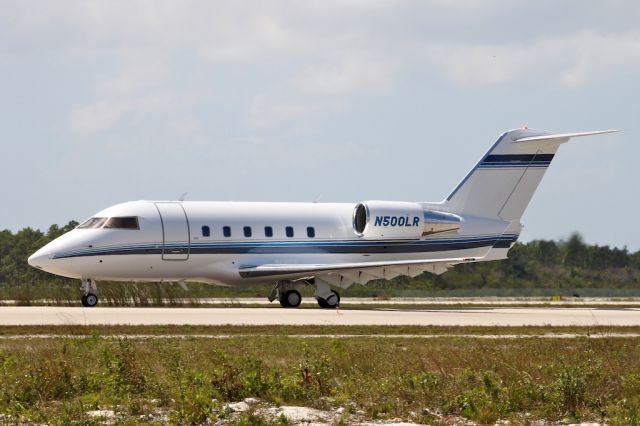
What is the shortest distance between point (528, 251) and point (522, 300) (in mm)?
27205

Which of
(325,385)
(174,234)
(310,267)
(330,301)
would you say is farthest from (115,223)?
(325,385)

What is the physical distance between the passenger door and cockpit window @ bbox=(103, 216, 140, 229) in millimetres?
939

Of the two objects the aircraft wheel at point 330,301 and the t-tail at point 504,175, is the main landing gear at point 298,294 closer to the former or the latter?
the aircraft wheel at point 330,301

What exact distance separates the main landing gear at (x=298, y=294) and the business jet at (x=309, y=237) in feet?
0.15

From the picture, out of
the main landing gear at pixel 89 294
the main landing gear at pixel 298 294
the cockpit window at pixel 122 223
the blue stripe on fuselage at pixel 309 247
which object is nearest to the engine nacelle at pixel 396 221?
the blue stripe on fuselage at pixel 309 247

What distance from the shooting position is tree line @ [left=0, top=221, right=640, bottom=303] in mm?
68875

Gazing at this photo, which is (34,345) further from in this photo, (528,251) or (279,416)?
(528,251)

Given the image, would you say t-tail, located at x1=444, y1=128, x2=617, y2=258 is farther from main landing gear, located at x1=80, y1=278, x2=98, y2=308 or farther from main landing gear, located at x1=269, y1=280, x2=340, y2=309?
main landing gear, located at x1=80, y1=278, x2=98, y2=308

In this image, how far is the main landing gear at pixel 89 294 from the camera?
39562 mm

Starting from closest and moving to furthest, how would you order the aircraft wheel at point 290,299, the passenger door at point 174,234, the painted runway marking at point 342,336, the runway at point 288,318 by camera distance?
the painted runway marking at point 342,336 → the runway at point 288,318 → the passenger door at point 174,234 → the aircraft wheel at point 290,299

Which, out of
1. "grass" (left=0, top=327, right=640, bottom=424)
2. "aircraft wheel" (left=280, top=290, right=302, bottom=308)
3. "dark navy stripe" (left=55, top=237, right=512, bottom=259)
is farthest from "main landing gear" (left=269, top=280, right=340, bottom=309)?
"grass" (left=0, top=327, right=640, bottom=424)

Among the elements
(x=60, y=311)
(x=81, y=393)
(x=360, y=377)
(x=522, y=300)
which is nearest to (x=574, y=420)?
(x=360, y=377)

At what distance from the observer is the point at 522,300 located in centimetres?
5675

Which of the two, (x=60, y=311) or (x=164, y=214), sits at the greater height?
(x=164, y=214)
